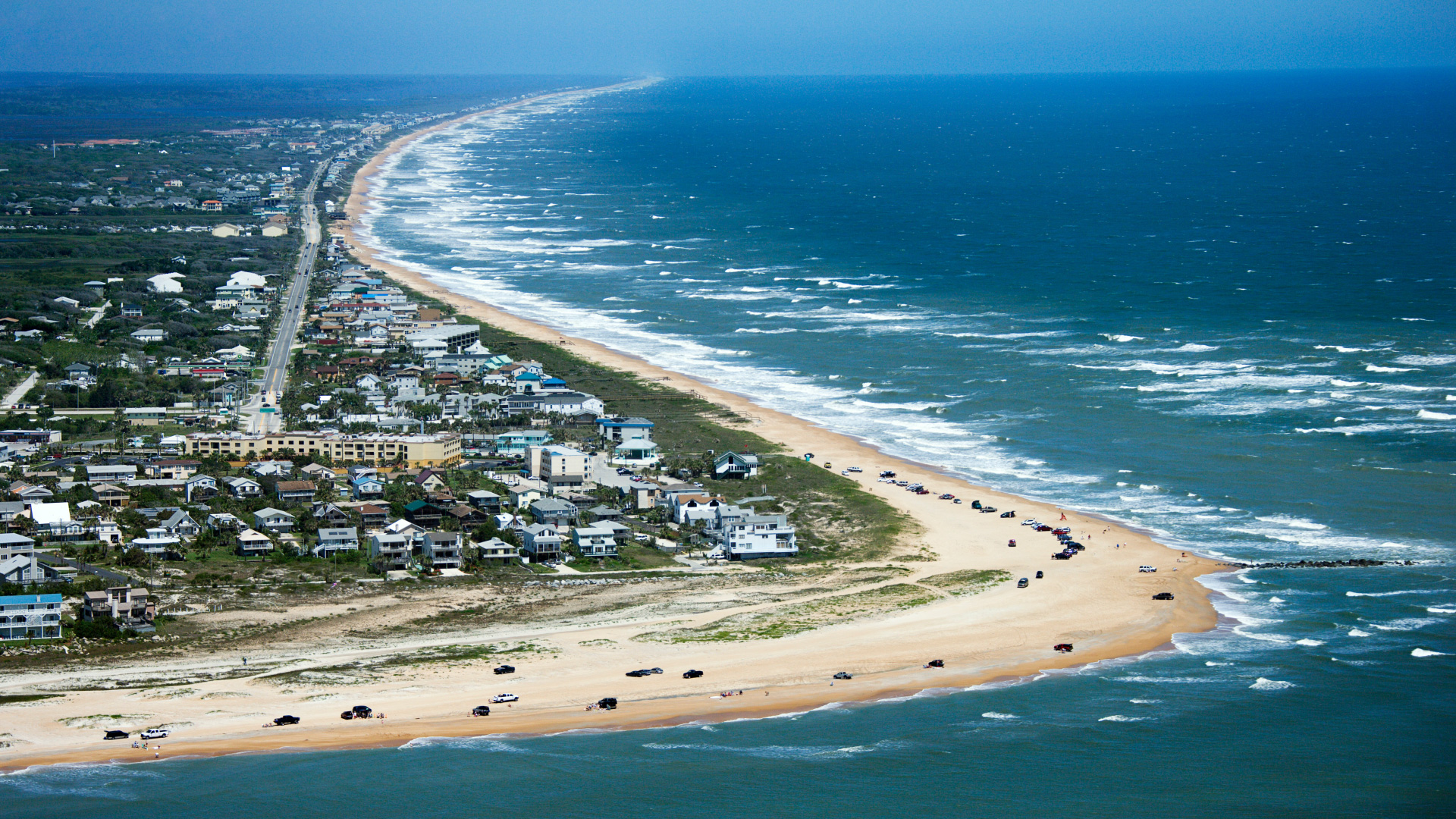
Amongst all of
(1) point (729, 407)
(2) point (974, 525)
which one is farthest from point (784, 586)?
(1) point (729, 407)

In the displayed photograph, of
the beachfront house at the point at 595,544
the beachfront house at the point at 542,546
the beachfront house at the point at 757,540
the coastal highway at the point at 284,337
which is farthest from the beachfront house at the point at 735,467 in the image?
the coastal highway at the point at 284,337

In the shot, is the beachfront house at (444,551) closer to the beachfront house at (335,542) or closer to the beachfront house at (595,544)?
the beachfront house at (335,542)

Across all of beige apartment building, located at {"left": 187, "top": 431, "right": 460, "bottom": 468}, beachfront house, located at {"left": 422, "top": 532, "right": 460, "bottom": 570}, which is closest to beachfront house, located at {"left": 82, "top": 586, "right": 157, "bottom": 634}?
beachfront house, located at {"left": 422, "top": 532, "right": 460, "bottom": 570}

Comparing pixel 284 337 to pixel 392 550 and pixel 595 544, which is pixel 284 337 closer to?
pixel 392 550

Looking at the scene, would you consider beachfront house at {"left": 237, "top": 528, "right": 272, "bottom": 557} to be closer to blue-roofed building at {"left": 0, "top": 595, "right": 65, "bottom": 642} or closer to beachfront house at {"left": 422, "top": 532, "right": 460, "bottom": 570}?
beachfront house at {"left": 422, "top": 532, "right": 460, "bottom": 570}

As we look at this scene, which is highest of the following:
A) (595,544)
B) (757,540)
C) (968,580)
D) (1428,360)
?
(1428,360)

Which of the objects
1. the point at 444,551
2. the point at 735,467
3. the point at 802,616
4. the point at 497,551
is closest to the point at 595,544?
the point at 497,551

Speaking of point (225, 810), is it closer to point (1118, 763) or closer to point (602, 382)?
point (1118, 763)
